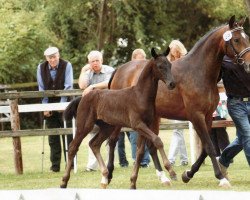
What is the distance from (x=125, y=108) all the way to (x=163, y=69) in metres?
0.71

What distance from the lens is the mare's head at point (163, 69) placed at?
422 inches

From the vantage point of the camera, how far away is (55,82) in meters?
15.9

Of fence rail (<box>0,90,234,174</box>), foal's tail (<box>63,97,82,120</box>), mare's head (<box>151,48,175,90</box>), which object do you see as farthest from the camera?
fence rail (<box>0,90,234,174</box>)

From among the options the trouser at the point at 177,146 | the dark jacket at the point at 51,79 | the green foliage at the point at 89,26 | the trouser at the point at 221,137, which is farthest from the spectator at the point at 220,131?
the green foliage at the point at 89,26

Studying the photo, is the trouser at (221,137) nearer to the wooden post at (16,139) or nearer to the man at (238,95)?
the wooden post at (16,139)

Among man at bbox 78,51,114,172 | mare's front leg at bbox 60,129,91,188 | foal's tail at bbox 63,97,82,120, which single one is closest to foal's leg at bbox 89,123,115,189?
mare's front leg at bbox 60,129,91,188

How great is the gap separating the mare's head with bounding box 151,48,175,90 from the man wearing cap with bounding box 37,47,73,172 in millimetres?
4724

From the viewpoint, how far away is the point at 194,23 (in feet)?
130

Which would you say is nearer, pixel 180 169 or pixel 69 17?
pixel 180 169

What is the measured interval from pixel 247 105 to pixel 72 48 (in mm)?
25608

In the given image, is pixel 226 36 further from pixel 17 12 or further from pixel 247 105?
pixel 17 12

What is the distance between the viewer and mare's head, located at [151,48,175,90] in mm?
10727

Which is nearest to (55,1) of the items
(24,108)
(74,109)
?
(24,108)

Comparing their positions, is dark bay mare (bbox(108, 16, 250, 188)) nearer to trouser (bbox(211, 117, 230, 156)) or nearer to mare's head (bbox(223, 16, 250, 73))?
mare's head (bbox(223, 16, 250, 73))
